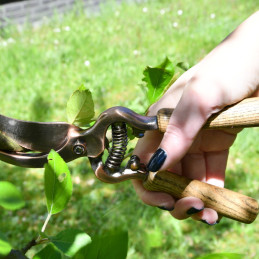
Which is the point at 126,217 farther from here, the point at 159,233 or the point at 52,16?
the point at 52,16

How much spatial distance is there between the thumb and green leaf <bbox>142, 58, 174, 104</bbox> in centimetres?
7

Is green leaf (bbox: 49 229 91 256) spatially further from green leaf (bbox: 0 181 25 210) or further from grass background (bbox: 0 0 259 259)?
grass background (bbox: 0 0 259 259)

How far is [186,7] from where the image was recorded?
511 centimetres

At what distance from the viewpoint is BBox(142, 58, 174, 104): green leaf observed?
3.49 ft

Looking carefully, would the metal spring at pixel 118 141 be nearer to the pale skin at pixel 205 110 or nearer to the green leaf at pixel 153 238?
the pale skin at pixel 205 110

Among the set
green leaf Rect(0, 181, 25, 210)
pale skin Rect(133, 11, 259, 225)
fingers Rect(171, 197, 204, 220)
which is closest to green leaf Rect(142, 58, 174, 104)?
pale skin Rect(133, 11, 259, 225)

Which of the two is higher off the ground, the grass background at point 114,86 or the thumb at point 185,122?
the thumb at point 185,122

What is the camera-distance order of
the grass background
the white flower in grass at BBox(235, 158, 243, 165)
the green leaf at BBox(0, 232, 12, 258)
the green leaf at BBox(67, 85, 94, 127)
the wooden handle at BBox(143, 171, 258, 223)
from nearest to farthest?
the green leaf at BBox(0, 232, 12, 258) < the green leaf at BBox(67, 85, 94, 127) < the wooden handle at BBox(143, 171, 258, 223) < the grass background < the white flower in grass at BBox(235, 158, 243, 165)

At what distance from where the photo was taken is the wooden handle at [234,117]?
0.98 meters

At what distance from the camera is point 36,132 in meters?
1.00

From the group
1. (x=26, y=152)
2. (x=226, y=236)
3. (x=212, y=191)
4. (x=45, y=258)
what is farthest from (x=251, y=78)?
(x=226, y=236)

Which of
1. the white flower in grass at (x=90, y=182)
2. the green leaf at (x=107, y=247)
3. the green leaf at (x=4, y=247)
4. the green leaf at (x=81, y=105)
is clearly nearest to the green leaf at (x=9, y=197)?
the green leaf at (x=4, y=247)

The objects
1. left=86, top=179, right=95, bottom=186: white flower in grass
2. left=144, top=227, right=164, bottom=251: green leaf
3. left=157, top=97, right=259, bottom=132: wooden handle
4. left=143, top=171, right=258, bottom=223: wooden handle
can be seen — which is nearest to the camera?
left=157, top=97, right=259, bottom=132: wooden handle

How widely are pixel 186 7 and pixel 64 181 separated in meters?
4.86
